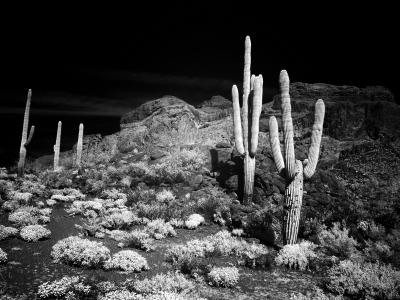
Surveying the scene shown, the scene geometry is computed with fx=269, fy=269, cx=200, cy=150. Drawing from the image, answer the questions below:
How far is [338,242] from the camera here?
9.27 metres

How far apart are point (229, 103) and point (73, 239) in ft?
142

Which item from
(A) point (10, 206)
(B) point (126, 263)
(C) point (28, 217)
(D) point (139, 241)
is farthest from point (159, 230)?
(A) point (10, 206)

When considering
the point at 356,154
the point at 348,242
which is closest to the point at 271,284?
the point at 348,242

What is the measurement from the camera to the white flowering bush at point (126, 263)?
7527 millimetres

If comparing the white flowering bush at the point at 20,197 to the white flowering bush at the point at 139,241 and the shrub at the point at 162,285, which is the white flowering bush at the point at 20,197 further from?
the shrub at the point at 162,285

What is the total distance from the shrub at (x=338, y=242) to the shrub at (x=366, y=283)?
1.58 metres

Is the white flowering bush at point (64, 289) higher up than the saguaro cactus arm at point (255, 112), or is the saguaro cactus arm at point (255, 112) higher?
the saguaro cactus arm at point (255, 112)

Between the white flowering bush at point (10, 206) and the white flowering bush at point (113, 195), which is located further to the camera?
the white flowering bush at point (113, 195)

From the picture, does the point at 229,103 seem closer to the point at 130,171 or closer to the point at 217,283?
the point at 130,171

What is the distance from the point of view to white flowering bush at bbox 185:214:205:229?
38.0 feet

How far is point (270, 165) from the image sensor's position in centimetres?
1587

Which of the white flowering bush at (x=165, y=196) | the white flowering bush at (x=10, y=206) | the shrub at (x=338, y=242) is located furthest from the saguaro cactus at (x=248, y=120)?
the white flowering bush at (x=10, y=206)

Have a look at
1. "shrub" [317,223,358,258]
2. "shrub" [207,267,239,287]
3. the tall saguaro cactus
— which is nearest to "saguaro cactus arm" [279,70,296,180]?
the tall saguaro cactus

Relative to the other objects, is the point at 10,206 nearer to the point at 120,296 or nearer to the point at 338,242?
the point at 120,296
